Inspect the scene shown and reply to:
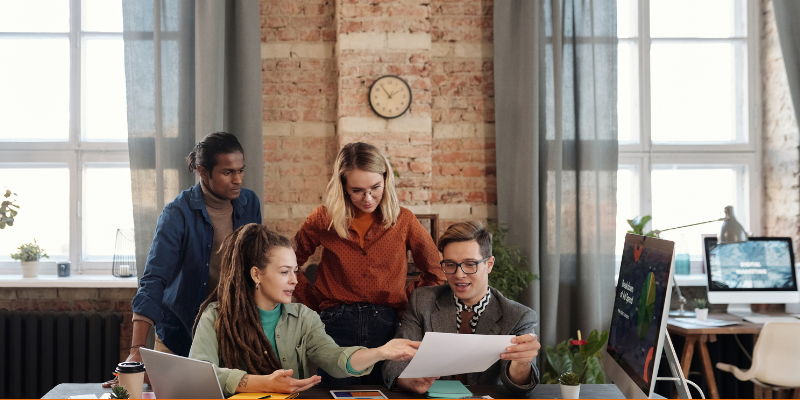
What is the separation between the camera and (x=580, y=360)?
3102 mm

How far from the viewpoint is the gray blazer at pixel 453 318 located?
70.8 inches

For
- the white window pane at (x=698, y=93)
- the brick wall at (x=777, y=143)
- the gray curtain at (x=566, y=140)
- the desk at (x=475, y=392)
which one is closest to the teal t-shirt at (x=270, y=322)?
the desk at (x=475, y=392)

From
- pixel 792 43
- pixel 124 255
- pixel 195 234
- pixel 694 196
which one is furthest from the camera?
pixel 694 196

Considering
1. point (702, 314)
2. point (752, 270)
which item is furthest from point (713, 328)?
point (752, 270)

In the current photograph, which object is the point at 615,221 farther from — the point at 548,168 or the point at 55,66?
the point at 55,66

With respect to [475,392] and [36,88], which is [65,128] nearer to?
[36,88]

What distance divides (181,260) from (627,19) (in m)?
3.27

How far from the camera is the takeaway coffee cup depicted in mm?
1472

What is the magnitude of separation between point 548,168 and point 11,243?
329cm

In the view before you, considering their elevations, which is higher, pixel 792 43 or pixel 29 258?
pixel 792 43

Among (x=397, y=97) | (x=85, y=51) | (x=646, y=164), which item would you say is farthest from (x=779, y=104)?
(x=85, y=51)

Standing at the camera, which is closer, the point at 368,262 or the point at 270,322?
the point at 270,322

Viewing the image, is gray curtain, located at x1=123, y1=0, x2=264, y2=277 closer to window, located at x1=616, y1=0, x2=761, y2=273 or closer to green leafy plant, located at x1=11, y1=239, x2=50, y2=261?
green leafy plant, located at x1=11, y1=239, x2=50, y2=261

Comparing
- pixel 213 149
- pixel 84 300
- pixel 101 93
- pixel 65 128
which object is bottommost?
pixel 84 300
